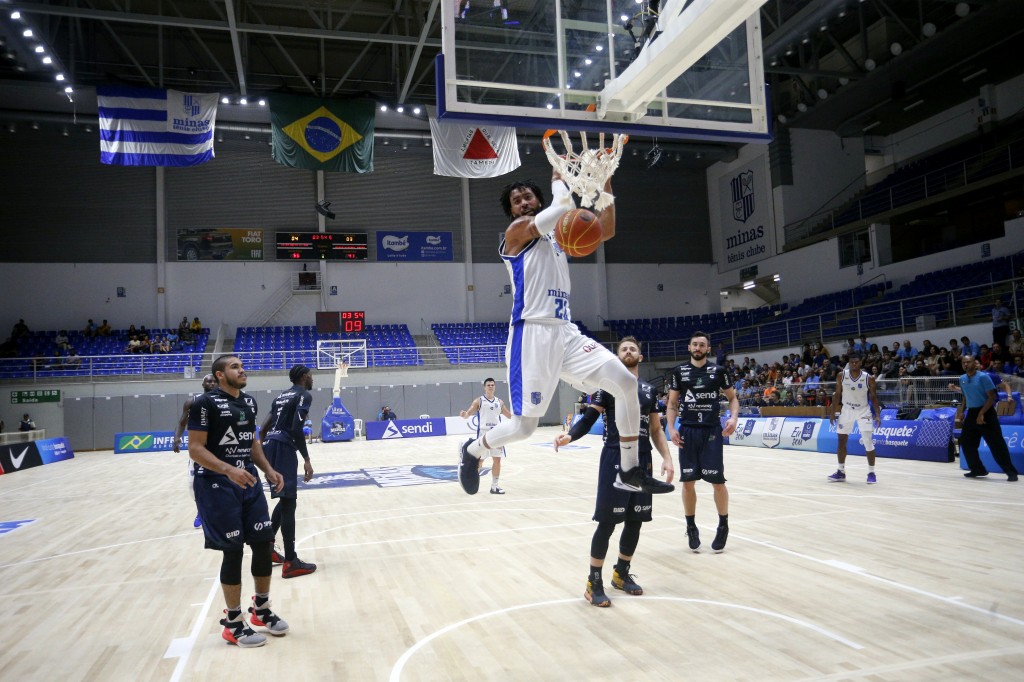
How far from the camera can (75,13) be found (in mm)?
20016

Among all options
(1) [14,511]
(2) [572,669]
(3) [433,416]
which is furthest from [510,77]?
(3) [433,416]

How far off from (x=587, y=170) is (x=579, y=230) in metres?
1.17

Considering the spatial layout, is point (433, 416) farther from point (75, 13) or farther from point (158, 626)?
point (158, 626)

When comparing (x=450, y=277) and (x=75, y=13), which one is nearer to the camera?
(x=75, y=13)

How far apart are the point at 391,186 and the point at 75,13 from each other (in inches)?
567

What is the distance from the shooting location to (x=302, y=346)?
1164 inches

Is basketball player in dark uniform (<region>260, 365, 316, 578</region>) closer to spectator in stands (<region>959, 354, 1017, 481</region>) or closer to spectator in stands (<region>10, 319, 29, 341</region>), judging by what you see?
spectator in stands (<region>959, 354, 1017, 481</region>)

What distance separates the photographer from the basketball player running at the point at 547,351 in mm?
4438

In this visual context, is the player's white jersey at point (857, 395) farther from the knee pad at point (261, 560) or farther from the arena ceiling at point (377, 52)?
the arena ceiling at point (377, 52)

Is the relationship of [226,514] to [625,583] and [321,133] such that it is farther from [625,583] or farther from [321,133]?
[321,133]

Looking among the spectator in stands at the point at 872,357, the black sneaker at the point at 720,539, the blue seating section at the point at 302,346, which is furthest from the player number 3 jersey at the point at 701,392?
the blue seating section at the point at 302,346

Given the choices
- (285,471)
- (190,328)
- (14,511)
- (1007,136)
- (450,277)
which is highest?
(1007,136)

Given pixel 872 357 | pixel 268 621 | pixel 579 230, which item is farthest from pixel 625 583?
pixel 872 357

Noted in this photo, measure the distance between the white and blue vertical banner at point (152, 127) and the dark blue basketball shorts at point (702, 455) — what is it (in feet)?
65.6
